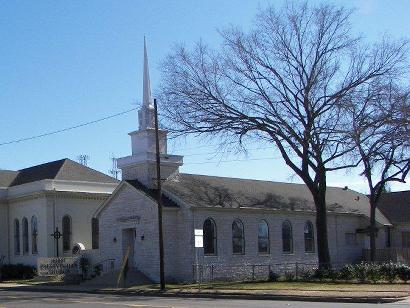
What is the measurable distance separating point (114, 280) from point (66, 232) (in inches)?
528

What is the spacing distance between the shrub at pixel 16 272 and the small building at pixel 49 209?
122 centimetres

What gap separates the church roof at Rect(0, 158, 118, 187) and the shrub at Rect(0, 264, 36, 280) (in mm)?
6794

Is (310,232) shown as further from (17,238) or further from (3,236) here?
(3,236)

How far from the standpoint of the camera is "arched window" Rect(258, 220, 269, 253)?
139 feet

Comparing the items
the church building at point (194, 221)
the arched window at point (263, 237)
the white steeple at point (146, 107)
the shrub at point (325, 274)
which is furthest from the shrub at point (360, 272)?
the white steeple at point (146, 107)

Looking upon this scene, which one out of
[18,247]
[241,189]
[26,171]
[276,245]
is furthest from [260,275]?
[26,171]

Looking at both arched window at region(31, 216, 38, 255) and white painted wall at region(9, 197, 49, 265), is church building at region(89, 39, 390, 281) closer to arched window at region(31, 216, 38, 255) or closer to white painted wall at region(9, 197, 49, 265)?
white painted wall at region(9, 197, 49, 265)

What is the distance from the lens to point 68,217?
165ft

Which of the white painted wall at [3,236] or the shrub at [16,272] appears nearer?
the shrub at [16,272]

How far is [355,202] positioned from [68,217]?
21.7m

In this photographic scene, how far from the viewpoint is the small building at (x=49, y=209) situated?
4934 cm

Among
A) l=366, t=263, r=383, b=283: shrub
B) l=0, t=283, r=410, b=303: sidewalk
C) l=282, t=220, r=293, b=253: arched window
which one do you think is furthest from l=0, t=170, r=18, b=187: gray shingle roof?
l=366, t=263, r=383, b=283: shrub

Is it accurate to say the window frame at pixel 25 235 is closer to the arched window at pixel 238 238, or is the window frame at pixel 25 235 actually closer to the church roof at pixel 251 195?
the church roof at pixel 251 195

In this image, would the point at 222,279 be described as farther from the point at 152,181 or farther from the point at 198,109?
the point at 198,109
